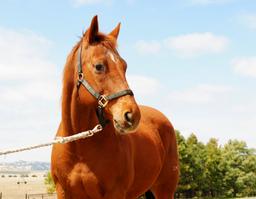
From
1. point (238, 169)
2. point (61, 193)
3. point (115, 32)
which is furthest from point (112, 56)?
point (238, 169)

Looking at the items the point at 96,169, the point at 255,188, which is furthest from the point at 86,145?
the point at 255,188

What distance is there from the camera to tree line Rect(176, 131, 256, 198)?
63594 millimetres

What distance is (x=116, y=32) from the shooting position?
5488 mm

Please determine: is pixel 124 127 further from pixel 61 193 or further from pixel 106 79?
pixel 61 193

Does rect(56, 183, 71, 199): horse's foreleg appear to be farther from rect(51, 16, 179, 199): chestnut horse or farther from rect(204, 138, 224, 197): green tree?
rect(204, 138, 224, 197): green tree

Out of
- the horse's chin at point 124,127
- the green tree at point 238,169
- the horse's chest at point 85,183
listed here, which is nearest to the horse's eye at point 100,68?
the horse's chin at point 124,127

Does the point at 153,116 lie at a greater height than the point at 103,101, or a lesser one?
greater

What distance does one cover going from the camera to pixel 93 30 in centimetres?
496

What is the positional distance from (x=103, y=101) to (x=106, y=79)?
258mm

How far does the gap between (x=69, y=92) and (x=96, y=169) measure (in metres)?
1.02

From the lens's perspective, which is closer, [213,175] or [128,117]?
[128,117]

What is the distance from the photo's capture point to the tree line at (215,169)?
63.6 meters

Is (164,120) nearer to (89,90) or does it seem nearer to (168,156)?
(168,156)

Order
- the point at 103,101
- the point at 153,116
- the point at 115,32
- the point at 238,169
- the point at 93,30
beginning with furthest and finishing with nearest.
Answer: the point at 238,169
the point at 153,116
the point at 115,32
the point at 93,30
the point at 103,101
